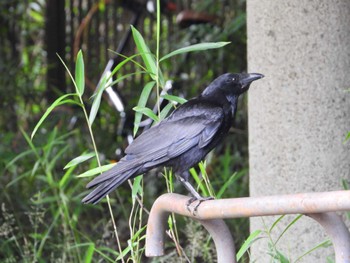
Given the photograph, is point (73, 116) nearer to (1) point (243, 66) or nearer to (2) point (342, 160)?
(1) point (243, 66)

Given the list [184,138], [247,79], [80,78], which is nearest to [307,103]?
[247,79]

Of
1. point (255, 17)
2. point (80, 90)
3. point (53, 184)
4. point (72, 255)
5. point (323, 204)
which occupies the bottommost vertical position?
point (72, 255)

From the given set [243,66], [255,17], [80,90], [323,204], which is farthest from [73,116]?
[323,204]

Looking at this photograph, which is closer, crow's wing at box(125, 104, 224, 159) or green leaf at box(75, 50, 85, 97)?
crow's wing at box(125, 104, 224, 159)

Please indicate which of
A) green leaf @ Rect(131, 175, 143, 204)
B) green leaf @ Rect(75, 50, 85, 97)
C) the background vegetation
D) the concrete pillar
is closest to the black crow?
green leaf @ Rect(131, 175, 143, 204)

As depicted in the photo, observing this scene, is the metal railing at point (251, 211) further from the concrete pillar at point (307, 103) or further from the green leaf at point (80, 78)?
Result: the concrete pillar at point (307, 103)

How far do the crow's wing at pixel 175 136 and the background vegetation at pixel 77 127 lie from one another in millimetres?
765

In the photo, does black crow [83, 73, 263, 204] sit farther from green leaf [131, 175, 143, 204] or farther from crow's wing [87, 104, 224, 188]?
green leaf [131, 175, 143, 204]

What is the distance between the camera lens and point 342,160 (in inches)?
146

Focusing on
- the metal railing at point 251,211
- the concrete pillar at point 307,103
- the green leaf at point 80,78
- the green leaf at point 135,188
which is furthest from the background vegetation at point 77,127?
the metal railing at point 251,211

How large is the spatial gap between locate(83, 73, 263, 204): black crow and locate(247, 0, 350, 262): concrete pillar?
0.62 metres

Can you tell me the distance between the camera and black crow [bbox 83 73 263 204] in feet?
9.53

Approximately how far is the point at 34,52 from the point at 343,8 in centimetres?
531

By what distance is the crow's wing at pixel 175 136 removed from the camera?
9.57ft
